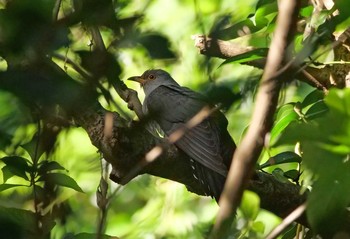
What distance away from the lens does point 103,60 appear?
49.3 inches

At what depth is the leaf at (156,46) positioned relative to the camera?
1.32 metres

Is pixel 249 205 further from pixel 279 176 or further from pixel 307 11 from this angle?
pixel 307 11

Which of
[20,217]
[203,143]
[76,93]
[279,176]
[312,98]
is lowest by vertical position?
[203,143]

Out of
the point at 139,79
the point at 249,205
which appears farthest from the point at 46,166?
the point at 139,79

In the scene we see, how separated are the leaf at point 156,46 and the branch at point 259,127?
250mm

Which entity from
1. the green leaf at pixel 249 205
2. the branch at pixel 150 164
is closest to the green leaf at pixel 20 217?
the branch at pixel 150 164

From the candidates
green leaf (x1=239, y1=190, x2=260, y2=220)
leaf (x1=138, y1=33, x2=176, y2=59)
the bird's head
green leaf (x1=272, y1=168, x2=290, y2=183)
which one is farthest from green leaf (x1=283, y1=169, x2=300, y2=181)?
the bird's head

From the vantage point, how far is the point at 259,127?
150 cm

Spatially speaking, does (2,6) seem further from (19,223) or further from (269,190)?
(269,190)

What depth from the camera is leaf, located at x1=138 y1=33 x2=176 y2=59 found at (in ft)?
4.33

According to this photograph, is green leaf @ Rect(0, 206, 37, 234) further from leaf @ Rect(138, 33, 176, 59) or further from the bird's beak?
the bird's beak

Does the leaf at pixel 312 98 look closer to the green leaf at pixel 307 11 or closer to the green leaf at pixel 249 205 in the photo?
the green leaf at pixel 307 11

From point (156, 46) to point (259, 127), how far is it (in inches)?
11.6

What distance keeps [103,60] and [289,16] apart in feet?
1.34
